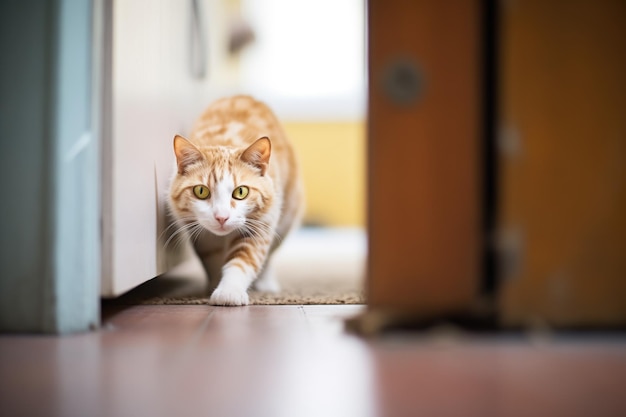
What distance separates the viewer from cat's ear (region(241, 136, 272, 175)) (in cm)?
132

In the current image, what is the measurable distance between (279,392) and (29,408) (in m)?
0.25

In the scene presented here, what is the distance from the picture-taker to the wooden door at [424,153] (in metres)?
0.86

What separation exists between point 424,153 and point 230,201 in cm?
55

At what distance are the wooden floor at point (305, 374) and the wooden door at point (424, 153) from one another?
91 millimetres

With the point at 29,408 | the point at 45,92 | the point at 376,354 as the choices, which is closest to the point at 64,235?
the point at 45,92

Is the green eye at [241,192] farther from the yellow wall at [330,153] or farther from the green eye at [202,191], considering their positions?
the yellow wall at [330,153]

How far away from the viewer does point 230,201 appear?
1290mm

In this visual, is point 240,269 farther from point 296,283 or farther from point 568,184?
point 568,184

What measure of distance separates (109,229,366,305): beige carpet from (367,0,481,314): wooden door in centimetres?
29

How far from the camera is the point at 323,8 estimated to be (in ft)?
12.4

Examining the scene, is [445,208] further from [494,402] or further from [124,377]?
[124,377]

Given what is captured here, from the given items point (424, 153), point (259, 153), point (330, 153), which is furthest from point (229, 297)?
point (330, 153)

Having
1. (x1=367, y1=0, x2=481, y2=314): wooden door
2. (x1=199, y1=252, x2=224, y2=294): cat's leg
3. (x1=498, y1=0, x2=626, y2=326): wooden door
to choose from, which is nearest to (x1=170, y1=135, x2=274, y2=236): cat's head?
(x1=199, y1=252, x2=224, y2=294): cat's leg

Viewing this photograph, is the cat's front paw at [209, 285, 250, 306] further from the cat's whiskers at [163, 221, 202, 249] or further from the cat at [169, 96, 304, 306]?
the cat's whiskers at [163, 221, 202, 249]
